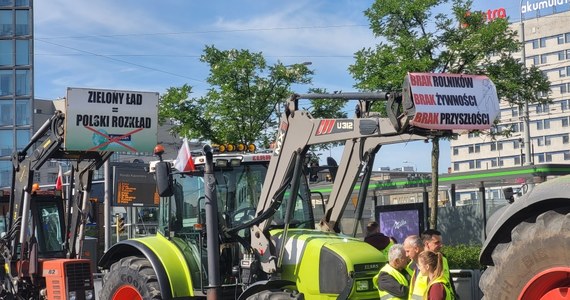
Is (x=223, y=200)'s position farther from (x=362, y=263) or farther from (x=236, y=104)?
(x=236, y=104)

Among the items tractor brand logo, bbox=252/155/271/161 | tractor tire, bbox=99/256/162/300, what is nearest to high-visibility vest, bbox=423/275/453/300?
tractor brand logo, bbox=252/155/271/161

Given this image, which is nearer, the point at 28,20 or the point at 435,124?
the point at 435,124

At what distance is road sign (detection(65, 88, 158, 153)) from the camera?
1166 cm

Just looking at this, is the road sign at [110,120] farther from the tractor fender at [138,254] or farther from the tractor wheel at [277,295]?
the tractor wheel at [277,295]

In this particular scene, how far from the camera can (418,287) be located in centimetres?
722

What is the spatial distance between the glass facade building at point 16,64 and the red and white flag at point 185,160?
48572 mm

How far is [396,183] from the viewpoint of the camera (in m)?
24.6

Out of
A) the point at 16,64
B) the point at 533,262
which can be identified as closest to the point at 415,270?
the point at 533,262

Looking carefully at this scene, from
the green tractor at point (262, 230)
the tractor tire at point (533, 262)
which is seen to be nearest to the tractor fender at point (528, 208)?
the tractor tire at point (533, 262)

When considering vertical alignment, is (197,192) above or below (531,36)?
below

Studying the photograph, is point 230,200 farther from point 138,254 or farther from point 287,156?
point 138,254

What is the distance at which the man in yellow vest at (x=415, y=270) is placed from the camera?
7180 millimetres

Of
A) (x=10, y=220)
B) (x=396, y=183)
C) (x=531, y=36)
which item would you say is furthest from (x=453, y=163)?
(x=10, y=220)

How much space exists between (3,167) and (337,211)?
49.8 m
